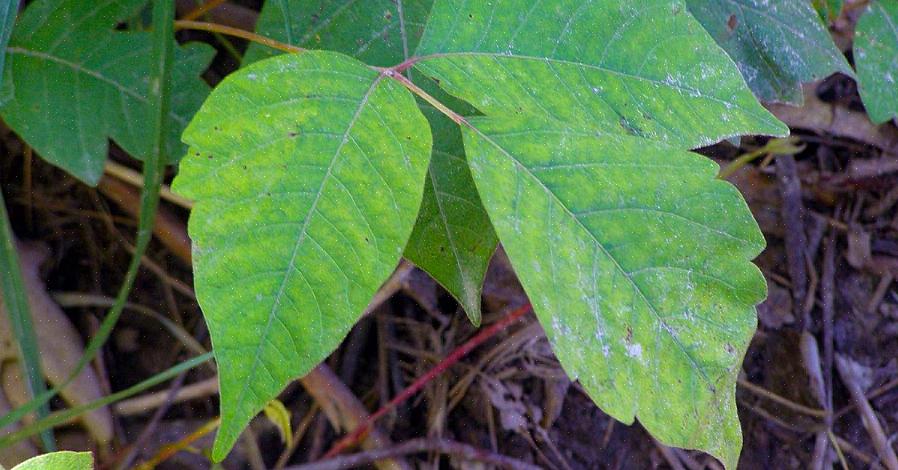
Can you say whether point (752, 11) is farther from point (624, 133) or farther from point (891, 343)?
point (891, 343)

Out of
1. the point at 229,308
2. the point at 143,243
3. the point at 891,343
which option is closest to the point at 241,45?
the point at 143,243

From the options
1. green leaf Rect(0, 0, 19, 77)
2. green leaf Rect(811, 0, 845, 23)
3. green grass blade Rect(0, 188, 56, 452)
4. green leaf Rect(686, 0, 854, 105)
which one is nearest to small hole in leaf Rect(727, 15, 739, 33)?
green leaf Rect(686, 0, 854, 105)

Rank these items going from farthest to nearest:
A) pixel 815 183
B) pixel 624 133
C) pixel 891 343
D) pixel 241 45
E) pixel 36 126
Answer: pixel 815 183 < pixel 891 343 < pixel 241 45 < pixel 36 126 < pixel 624 133

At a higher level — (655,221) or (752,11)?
(752,11)

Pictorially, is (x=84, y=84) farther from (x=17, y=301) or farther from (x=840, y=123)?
(x=840, y=123)

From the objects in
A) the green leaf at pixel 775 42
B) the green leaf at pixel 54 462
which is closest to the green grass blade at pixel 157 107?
the green leaf at pixel 54 462

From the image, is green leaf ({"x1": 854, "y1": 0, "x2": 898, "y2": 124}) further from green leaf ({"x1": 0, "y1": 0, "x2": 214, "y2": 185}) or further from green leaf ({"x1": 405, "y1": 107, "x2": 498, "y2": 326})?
green leaf ({"x1": 0, "y1": 0, "x2": 214, "y2": 185})
